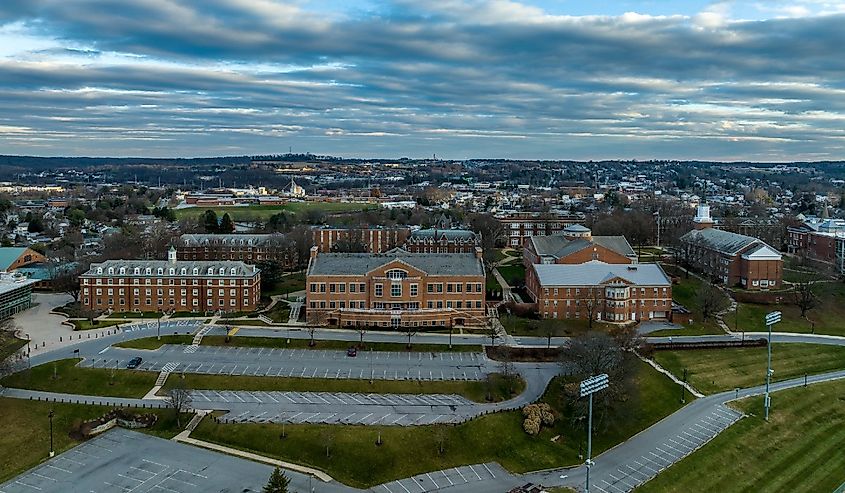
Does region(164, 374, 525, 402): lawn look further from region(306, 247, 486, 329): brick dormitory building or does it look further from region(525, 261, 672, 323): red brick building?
region(525, 261, 672, 323): red brick building

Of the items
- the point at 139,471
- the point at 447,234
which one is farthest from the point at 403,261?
the point at 447,234

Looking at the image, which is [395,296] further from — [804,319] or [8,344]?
[804,319]

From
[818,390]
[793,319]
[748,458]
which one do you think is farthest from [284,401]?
[793,319]

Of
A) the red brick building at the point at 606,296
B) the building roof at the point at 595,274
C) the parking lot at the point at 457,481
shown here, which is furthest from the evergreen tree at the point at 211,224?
the parking lot at the point at 457,481

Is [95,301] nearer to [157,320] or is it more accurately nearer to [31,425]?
[157,320]

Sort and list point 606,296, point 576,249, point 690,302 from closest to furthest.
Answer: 1. point 606,296
2. point 690,302
3. point 576,249

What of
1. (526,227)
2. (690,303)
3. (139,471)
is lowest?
(139,471)

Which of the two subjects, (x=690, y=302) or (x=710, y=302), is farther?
(x=690, y=302)

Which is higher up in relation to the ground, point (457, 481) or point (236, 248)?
point (236, 248)
